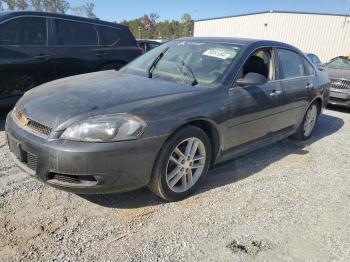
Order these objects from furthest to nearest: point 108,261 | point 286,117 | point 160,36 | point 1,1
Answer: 1. point 160,36
2. point 1,1
3. point 286,117
4. point 108,261

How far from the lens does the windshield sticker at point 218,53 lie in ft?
13.8

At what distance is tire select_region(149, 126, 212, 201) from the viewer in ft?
10.8

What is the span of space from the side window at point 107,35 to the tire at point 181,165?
13.0 ft

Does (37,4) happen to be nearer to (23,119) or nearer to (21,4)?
(21,4)

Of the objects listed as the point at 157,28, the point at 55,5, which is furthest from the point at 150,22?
the point at 55,5

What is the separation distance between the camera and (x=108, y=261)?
2670 mm

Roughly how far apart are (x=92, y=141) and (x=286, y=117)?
3004 millimetres

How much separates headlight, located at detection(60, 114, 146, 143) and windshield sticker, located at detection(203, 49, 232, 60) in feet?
5.31

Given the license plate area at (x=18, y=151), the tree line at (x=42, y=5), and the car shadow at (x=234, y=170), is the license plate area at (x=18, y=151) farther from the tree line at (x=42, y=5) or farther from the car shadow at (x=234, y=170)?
the tree line at (x=42, y=5)

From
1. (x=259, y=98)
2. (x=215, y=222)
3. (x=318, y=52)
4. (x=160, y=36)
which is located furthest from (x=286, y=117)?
(x=160, y=36)

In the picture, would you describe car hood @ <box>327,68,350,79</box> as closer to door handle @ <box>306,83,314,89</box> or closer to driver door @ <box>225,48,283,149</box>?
door handle @ <box>306,83,314,89</box>

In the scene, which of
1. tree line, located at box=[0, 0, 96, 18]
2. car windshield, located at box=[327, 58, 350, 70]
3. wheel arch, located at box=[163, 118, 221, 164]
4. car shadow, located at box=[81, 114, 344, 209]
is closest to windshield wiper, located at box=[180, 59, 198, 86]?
wheel arch, located at box=[163, 118, 221, 164]

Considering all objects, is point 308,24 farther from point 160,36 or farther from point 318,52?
point 160,36

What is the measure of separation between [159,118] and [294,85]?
265cm
